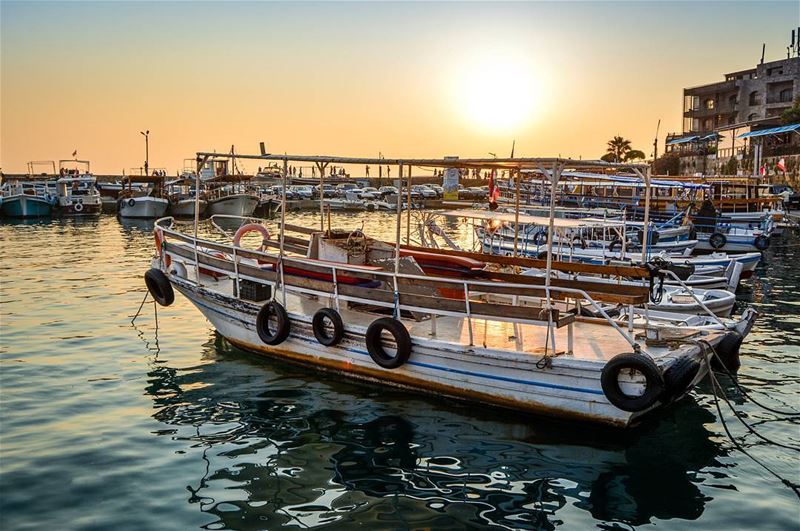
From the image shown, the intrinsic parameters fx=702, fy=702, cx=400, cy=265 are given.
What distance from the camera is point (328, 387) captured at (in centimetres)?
1221

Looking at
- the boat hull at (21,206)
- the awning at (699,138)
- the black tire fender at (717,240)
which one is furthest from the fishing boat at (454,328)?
the awning at (699,138)

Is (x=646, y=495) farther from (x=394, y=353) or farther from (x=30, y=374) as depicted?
→ (x=30, y=374)

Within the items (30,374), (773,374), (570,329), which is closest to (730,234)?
(773,374)

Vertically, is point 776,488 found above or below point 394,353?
below

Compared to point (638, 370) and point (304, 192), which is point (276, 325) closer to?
point (638, 370)

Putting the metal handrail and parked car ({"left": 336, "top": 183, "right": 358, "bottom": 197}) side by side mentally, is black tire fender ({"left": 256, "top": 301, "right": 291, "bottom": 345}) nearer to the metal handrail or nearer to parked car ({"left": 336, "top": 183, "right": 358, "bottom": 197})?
the metal handrail

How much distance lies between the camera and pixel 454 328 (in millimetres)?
12047

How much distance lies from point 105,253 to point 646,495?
30.0 m

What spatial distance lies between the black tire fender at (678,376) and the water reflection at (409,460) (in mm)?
826

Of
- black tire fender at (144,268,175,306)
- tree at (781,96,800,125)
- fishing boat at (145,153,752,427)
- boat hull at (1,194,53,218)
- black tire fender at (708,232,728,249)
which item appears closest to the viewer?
fishing boat at (145,153,752,427)

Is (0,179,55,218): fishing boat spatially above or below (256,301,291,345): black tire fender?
above

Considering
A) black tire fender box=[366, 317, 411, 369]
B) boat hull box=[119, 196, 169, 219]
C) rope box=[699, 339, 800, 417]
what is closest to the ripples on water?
rope box=[699, 339, 800, 417]

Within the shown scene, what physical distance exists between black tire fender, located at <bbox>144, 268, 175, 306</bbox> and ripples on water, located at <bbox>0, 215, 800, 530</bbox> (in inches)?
45.5

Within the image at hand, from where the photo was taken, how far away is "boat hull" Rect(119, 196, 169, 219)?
56938 mm
